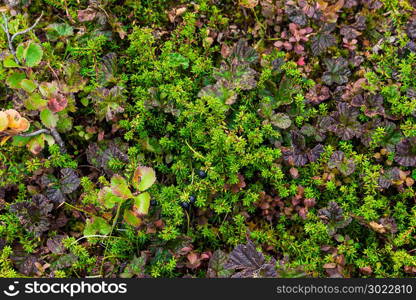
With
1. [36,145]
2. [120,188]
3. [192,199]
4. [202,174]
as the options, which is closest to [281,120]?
[202,174]

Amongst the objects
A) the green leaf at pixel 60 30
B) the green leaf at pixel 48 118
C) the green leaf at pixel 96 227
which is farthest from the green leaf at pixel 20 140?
the green leaf at pixel 60 30

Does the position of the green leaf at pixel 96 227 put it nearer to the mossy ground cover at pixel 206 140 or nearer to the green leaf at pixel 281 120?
the mossy ground cover at pixel 206 140

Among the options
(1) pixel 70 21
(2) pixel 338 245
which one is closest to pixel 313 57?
(2) pixel 338 245

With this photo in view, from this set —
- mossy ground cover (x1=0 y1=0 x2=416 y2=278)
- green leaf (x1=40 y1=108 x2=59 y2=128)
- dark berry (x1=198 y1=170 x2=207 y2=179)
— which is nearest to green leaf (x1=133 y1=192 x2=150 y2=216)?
mossy ground cover (x1=0 y1=0 x2=416 y2=278)

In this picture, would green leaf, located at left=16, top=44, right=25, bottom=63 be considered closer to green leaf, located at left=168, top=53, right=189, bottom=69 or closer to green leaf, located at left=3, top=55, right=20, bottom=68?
green leaf, located at left=3, top=55, right=20, bottom=68

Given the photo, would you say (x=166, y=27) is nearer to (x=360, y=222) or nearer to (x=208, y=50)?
(x=208, y=50)

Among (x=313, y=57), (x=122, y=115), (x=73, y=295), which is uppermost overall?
(x=313, y=57)
